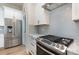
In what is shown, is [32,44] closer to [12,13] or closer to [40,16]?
[40,16]

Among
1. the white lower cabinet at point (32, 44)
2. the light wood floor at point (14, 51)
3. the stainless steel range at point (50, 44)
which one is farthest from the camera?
the white lower cabinet at point (32, 44)

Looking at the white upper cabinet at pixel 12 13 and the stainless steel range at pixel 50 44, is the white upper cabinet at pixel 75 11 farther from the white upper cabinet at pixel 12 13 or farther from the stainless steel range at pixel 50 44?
the white upper cabinet at pixel 12 13

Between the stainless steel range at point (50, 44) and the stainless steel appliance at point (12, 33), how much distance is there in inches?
13.3

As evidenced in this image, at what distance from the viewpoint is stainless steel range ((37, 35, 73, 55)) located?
1.07 metres

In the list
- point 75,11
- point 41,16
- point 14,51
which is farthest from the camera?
point 41,16

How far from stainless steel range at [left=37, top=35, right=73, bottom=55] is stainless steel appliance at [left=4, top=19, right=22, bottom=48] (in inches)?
13.3

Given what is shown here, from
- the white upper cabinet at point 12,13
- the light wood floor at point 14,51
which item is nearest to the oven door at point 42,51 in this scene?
the light wood floor at point 14,51

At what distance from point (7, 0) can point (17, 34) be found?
1.77ft

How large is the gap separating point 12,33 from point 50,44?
0.64 meters

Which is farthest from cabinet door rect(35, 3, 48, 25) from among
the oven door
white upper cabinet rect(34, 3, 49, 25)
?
the oven door

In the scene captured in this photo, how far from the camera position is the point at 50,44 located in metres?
Answer: 1.15

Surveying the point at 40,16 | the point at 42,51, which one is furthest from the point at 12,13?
the point at 42,51

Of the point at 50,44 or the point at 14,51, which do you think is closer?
the point at 50,44

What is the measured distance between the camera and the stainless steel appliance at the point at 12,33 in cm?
133
